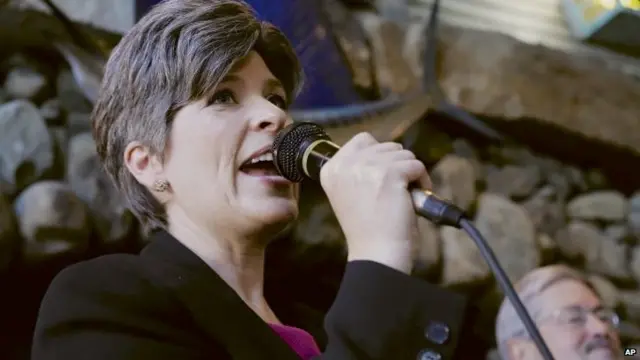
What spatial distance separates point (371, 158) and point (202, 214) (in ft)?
0.75

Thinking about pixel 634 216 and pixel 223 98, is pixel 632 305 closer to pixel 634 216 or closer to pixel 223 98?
pixel 634 216

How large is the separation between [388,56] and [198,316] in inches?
66.5

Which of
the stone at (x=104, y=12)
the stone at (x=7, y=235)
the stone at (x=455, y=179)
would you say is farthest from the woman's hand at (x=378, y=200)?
the stone at (x=455, y=179)

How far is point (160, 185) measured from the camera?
86cm

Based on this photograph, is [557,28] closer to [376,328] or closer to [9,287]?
[9,287]

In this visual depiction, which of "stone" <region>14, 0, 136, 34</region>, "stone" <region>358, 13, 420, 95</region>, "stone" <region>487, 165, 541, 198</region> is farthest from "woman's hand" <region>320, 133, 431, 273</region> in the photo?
"stone" <region>487, 165, 541, 198</region>

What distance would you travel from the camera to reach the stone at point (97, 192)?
A: 1604 millimetres

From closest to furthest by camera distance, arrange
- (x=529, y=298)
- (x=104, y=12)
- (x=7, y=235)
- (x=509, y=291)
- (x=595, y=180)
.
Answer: (x=509, y=291) → (x=7, y=235) → (x=529, y=298) → (x=104, y=12) → (x=595, y=180)

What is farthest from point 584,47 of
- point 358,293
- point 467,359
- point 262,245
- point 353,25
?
point 358,293

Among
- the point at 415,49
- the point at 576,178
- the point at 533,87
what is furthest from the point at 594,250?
the point at 415,49

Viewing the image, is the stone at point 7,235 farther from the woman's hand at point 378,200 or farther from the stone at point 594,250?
the stone at point 594,250

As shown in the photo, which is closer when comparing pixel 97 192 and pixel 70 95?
pixel 97 192

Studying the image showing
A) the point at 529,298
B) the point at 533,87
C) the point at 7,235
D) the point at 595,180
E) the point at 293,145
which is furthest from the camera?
the point at 595,180

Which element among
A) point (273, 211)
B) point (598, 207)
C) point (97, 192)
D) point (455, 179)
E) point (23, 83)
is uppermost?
point (273, 211)
